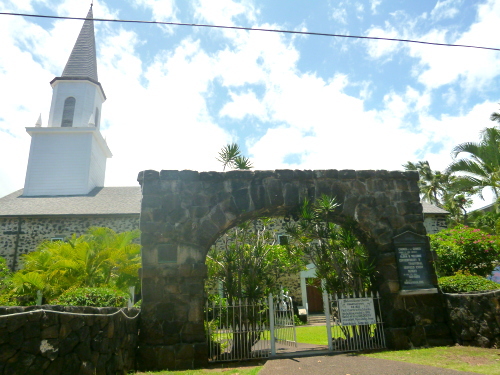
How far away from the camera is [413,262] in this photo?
8422 millimetres

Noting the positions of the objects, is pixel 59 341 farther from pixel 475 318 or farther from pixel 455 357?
pixel 475 318

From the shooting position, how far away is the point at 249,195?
27.6 ft

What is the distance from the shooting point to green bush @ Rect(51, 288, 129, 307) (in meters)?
7.02

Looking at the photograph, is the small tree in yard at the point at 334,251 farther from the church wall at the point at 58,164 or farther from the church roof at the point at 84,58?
the church roof at the point at 84,58

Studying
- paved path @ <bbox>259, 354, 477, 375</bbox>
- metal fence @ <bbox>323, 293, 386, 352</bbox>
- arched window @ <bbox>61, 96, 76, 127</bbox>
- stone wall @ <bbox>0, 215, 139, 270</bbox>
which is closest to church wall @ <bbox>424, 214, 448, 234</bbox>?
metal fence @ <bbox>323, 293, 386, 352</bbox>

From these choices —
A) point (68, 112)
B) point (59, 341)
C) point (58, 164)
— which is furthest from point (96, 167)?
point (59, 341)

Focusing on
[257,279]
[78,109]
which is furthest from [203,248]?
[78,109]

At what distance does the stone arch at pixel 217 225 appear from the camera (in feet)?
24.6

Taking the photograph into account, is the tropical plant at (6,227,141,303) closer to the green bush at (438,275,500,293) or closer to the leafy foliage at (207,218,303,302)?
the leafy foliage at (207,218,303,302)

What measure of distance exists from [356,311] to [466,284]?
239 centimetres

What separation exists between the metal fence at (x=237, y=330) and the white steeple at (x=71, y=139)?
1785 cm

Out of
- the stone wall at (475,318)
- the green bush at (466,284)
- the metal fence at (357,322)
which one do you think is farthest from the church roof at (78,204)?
the stone wall at (475,318)

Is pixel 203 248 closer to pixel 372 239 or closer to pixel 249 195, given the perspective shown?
pixel 249 195

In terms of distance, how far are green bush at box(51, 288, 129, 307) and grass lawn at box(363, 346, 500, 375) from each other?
501 cm
